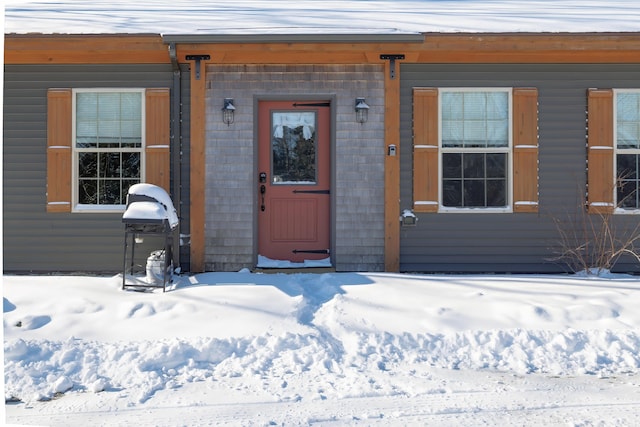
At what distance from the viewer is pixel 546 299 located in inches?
198

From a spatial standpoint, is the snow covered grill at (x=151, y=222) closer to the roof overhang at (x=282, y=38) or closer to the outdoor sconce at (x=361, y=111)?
the roof overhang at (x=282, y=38)

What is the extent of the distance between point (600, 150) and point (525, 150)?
886mm

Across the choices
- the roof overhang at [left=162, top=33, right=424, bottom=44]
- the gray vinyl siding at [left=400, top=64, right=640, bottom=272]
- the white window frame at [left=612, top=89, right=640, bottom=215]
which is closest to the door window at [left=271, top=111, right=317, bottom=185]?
the roof overhang at [left=162, top=33, right=424, bottom=44]

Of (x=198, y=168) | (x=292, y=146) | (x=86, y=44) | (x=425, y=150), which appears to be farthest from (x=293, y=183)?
(x=86, y=44)

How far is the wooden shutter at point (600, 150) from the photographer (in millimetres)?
6641

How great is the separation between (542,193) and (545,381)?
362 centimetres

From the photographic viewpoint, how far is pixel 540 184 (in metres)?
6.70

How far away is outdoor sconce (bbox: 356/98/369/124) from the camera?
21.2 feet

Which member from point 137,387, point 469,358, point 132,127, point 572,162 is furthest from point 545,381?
point 132,127

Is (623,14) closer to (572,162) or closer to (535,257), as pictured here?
(572,162)

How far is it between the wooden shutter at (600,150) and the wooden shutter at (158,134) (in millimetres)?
5024

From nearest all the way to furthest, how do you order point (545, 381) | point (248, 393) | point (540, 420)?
point (540, 420) < point (248, 393) < point (545, 381)

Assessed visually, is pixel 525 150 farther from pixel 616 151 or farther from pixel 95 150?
pixel 95 150

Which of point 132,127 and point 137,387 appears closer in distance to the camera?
point 137,387
